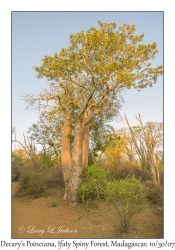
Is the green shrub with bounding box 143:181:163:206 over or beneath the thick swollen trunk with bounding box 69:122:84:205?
beneath

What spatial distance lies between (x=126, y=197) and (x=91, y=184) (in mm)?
2625

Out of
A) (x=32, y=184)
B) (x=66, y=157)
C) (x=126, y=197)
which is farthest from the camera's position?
(x=32, y=184)

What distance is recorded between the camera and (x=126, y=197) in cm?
514

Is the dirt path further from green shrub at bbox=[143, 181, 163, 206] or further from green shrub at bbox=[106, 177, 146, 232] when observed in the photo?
green shrub at bbox=[143, 181, 163, 206]

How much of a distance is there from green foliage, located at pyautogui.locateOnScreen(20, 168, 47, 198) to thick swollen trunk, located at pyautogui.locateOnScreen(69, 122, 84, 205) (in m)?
1.70

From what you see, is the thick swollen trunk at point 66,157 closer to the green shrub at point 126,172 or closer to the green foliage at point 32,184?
the green foliage at point 32,184

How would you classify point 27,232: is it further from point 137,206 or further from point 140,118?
point 140,118

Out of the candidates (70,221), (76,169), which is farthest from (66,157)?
(70,221)

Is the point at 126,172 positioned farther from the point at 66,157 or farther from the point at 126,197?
the point at 126,197

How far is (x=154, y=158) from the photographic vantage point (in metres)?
9.19

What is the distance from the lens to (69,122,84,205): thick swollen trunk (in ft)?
25.6

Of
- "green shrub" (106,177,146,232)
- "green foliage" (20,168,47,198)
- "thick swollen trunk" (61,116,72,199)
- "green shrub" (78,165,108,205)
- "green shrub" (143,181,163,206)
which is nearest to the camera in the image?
"green shrub" (106,177,146,232)

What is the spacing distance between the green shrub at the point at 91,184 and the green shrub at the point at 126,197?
198 cm

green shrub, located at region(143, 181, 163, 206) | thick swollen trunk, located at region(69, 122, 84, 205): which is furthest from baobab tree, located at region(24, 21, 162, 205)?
green shrub, located at region(143, 181, 163, 206)
